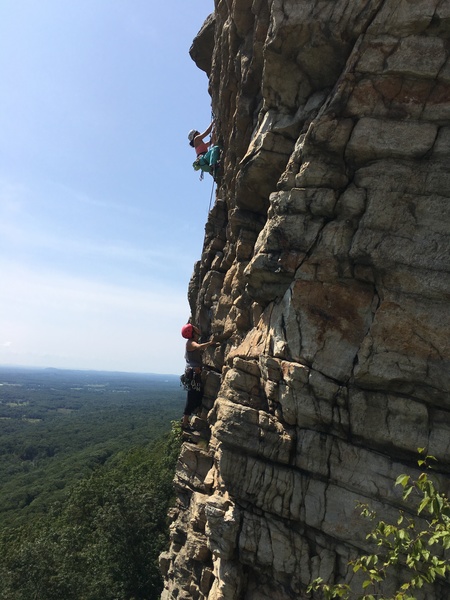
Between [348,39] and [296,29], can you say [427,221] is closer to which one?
[348,39]

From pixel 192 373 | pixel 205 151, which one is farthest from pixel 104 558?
pixel 205 151

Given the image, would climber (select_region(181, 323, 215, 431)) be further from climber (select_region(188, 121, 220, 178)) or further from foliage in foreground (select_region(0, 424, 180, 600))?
foliage in foreground (select_region(0, 424, 180, 600))

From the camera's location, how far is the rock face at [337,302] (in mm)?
7461

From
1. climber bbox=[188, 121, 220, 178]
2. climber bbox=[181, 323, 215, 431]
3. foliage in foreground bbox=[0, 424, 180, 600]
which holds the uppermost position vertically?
climber bbox=[188, 121, 220, 178]

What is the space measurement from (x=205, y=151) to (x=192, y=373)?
29.7 feet

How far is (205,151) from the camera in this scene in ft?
54.1

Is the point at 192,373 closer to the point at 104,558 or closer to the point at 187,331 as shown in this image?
the point at 187,331

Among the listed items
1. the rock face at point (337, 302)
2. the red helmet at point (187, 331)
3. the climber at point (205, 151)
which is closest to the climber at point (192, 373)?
the red helmet at point (187, 331)

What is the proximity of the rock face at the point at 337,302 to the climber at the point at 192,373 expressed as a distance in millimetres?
3663

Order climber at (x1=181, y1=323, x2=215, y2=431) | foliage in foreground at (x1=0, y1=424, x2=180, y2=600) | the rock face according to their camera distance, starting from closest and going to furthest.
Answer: the rock face, climber at (x1=181, y1=323, x2=215, y2=431), foliage in foreground at (x1=0, y1=424, x2=180, y2=600)

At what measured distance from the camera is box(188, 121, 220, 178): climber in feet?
49.9

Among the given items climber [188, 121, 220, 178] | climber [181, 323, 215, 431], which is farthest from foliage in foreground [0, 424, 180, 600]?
climber [188, 121, 220, 178]

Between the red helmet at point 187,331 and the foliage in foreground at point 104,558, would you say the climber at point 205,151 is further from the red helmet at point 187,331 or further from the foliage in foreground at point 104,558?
the foliage in foreground at point 104,558

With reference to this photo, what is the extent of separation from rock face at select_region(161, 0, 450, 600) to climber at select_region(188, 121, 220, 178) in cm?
492
